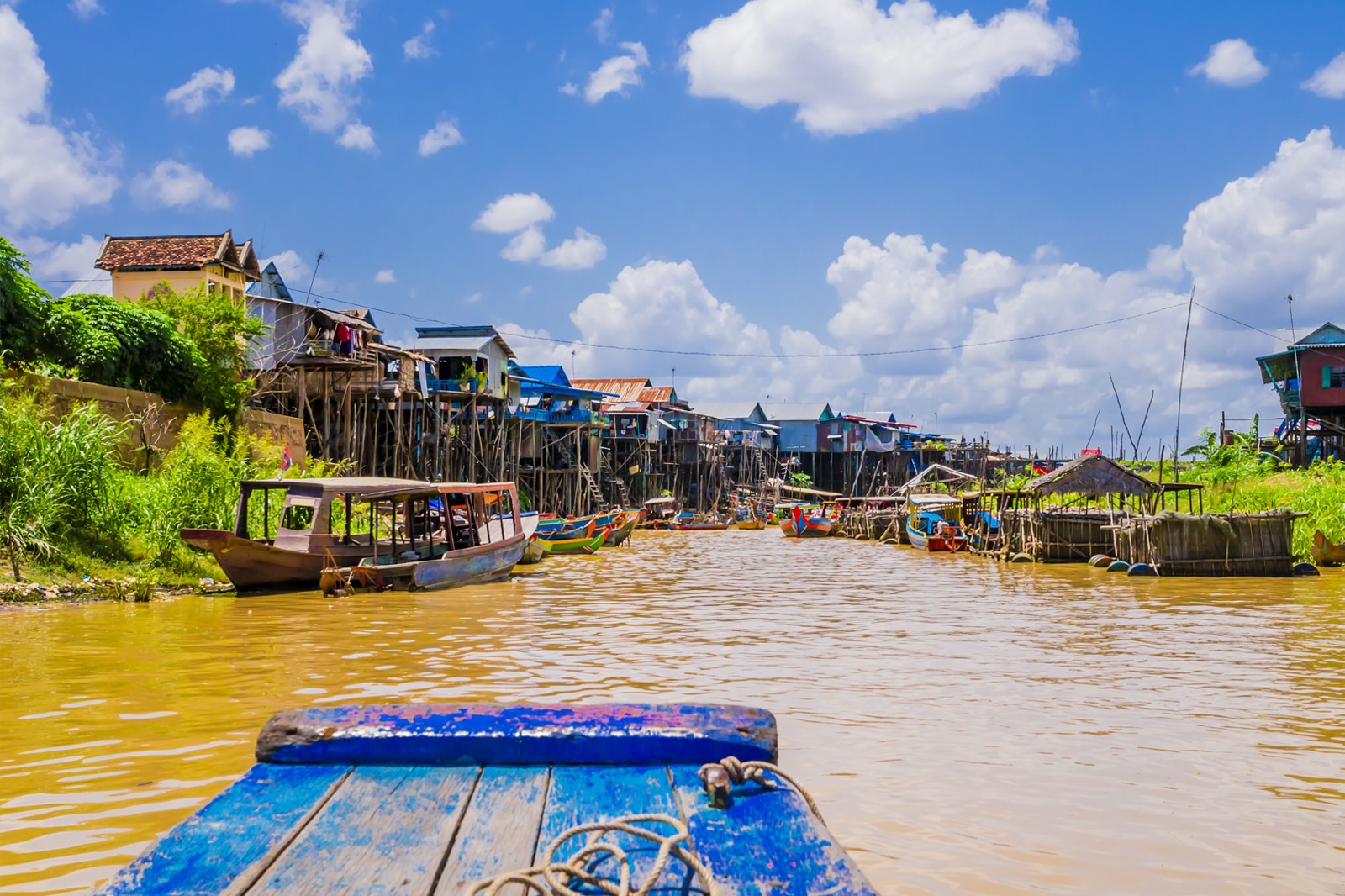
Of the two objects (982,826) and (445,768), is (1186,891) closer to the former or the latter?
(982,826)

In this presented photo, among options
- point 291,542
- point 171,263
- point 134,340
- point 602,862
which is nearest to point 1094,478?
point 291,542

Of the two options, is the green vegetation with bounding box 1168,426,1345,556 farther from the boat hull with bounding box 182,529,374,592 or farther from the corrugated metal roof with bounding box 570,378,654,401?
the corrugated metal roof with bounding box 570,378,654,401

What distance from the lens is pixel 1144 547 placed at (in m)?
21.2

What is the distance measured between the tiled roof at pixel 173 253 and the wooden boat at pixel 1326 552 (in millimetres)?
31103

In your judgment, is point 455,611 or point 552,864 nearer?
point 552,864

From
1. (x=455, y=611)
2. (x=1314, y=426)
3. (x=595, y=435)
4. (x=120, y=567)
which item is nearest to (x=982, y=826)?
(x=455, y=611)

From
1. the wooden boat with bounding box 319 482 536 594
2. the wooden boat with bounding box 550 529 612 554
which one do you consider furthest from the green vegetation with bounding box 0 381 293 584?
the wooden boat with bounding box 550 529 612 554

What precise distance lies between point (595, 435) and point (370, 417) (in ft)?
45.2

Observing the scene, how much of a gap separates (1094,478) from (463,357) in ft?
66.9

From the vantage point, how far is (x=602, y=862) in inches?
90.2

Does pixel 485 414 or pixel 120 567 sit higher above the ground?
pixel 485 414

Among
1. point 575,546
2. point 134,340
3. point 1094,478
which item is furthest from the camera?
point 575,546

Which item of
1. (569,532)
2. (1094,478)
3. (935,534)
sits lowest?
(935,534)

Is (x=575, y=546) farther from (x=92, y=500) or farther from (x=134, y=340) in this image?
(x=92, y=500)
